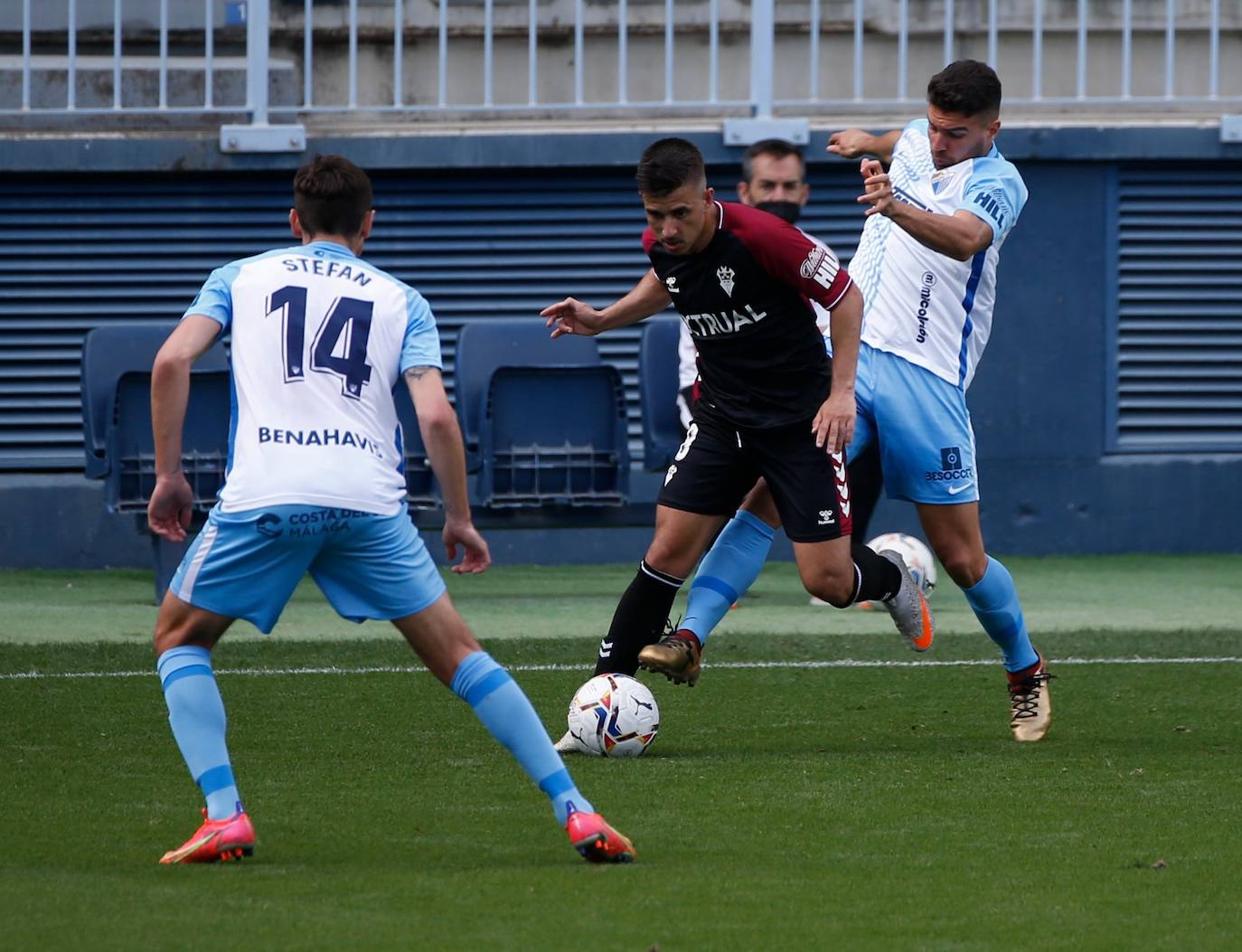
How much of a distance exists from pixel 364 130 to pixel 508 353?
2.13m

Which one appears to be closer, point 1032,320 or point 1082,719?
point 1082,719

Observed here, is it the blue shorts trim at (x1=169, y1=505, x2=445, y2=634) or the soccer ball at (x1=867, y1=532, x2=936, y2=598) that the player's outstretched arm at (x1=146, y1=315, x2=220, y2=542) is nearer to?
the blue shorts trim at (x1=169, y1=505, x2=445, y2=634)

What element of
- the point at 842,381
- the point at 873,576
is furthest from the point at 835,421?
the point at 873,576

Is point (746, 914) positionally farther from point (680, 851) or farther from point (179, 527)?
point (179, 527)

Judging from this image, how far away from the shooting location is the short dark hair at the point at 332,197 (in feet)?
14.9

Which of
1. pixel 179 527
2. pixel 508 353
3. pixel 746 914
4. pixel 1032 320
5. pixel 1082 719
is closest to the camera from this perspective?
pixel 746 914

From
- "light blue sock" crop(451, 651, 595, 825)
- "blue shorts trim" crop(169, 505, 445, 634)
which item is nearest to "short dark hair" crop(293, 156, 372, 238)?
"blue shorts trim" crop(169, 505, 445, 634)

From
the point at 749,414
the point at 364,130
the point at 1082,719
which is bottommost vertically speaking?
the point at 1082,719

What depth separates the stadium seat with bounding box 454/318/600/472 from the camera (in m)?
11.2

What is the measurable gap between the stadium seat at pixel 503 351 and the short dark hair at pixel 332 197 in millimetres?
6573

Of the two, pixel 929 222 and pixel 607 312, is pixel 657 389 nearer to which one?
pixel 607 312

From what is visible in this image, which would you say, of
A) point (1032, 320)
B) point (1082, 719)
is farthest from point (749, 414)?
point (1032, 320)

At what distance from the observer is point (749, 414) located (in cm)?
611

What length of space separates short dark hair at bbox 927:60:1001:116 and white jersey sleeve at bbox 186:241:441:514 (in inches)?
92.9
